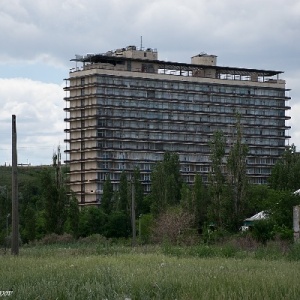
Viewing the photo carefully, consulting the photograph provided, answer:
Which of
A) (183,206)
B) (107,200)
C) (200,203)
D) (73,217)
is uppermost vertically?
(107,200)

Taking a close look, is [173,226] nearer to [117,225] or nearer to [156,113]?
[117,225]

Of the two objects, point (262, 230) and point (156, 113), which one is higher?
point (156, 113)

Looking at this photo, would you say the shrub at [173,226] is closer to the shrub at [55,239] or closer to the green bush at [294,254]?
the shrub at [55,239]

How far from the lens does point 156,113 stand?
128 metres

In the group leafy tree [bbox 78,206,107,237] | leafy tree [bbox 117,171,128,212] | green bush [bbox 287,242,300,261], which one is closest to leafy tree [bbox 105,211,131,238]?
leafy tree [bbox 78,206,107,237]

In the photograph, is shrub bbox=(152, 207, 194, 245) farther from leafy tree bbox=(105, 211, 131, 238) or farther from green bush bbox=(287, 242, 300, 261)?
green bush bbox=(287, 242, 300, 261)

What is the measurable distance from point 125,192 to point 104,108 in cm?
3280

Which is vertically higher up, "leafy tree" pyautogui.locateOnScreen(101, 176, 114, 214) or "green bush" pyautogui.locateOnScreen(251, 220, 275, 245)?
"leafy tree" pyautogui.locateOnScreen(101, 176, 114, 214)

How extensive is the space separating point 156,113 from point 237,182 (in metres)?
62.3

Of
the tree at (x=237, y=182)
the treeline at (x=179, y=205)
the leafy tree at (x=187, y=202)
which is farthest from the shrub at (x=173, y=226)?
the tree at (x=237, y=182)

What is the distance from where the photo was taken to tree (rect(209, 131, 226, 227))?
66188 mm

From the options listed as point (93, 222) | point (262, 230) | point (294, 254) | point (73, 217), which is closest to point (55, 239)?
point (73, 217)

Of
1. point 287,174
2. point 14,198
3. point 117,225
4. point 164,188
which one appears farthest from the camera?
point 117,225

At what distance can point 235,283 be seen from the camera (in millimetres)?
17859
